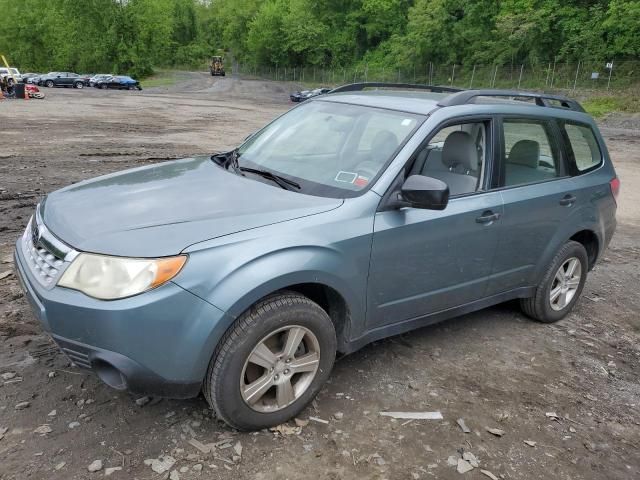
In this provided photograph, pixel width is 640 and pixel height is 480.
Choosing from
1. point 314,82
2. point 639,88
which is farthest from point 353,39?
point 639,88

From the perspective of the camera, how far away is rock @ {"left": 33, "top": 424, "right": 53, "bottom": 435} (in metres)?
2.88

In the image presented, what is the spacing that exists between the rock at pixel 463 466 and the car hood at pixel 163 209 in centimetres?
151

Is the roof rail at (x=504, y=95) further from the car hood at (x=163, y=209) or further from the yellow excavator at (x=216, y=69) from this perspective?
the yellow excavator at (x=216, y=69)

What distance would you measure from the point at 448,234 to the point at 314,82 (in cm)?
6881

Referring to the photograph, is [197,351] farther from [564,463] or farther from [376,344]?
[564,463]

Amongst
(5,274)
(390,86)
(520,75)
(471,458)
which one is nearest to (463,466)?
(471,458)

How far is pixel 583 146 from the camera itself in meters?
4.79

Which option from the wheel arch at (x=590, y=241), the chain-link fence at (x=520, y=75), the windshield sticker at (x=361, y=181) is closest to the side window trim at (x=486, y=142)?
the windshield sticker at (x=361, y=181)

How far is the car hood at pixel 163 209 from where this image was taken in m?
2.70

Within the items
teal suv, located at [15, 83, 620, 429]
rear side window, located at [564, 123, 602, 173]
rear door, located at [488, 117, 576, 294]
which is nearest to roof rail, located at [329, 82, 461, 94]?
teal suv, located at [15, 83, 620, 429]

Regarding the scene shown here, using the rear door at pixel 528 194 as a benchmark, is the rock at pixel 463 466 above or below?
below

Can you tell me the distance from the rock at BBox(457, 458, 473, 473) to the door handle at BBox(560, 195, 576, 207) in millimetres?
2301

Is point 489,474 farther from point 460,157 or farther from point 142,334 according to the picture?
point 460,157

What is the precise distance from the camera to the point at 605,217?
191 inches
